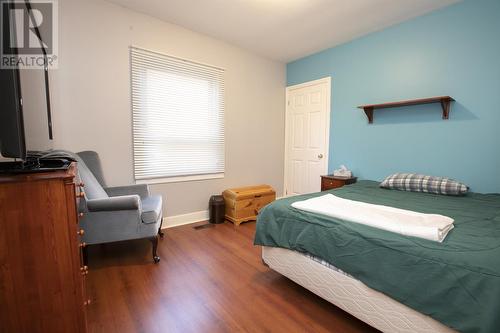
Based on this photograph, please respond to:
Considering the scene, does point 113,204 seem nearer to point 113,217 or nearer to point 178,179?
point 113,217

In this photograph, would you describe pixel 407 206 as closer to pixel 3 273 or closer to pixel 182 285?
pixel 182 285

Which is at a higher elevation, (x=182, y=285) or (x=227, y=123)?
(x=227, y=123)

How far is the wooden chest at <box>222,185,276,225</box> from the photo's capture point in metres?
3.36

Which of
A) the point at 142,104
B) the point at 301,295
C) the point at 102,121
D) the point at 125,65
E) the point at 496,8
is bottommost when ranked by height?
the point at 301,295

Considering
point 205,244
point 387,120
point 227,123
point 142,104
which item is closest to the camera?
point 205,244

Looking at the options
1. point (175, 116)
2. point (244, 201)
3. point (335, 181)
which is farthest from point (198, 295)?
point (335, 181)

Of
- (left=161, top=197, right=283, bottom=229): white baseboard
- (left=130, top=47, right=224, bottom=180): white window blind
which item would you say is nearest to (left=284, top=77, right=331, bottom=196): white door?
(left=130, top=47, right=224, bottom=180): white window blind

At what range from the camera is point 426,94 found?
108 inches

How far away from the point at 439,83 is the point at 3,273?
391 centimetres

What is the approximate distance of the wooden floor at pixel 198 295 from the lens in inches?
58.6

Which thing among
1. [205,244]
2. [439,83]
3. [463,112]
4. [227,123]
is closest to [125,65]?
[227,123]

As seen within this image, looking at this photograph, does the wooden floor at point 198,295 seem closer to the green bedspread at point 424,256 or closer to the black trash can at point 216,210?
the green bedspread at point 424,256

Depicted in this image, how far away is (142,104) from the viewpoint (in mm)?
2879

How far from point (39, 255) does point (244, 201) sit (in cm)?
251
